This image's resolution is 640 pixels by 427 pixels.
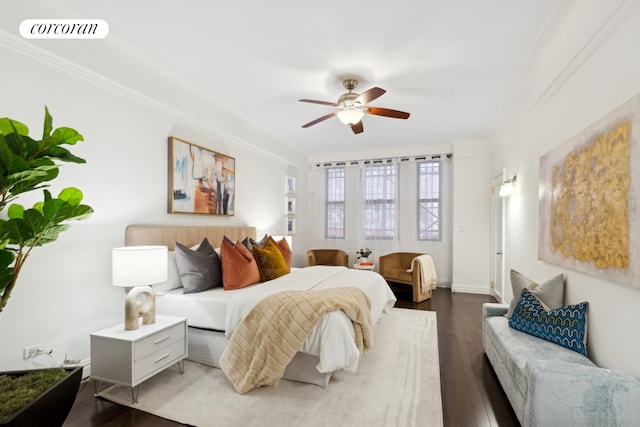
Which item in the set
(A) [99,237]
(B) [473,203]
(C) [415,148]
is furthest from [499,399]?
(C) [415,148]

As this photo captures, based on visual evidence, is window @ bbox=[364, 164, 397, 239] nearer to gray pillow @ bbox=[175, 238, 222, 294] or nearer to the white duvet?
the white duvet

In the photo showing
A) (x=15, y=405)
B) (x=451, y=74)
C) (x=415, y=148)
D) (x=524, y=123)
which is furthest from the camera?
(x=415, y=148)

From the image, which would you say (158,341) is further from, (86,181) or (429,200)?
(429,200)

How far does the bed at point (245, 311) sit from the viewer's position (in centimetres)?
229

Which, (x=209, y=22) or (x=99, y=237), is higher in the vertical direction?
(x=209, y=22)

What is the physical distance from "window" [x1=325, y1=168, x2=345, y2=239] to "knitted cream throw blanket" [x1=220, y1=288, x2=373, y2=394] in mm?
4135

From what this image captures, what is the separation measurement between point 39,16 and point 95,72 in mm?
448

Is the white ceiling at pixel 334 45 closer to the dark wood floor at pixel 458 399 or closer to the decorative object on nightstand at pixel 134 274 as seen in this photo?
the decorative object on nightstand at pixel 134 274

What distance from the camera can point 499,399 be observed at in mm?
2199

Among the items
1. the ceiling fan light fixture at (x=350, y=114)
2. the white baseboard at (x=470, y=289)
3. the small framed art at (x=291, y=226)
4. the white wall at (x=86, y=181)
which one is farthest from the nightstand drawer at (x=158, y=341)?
the white baseboard at (x=470, y=289)

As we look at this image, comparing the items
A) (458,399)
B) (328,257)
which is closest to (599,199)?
(458,399)

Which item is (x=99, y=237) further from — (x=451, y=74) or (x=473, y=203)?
(x=473, y=203)

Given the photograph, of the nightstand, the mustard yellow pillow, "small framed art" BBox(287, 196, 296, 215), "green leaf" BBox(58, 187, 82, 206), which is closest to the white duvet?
the mustard yellow pillow

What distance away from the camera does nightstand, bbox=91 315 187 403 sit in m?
2.09
